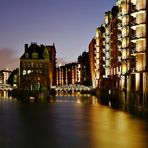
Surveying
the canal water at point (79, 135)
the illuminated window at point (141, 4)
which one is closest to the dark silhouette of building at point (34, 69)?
the illuminated window at point (141, 4)

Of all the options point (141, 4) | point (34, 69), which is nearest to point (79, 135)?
point (141, 4)

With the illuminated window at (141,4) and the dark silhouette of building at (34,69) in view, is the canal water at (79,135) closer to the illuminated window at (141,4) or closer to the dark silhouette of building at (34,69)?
the illuminated window at (141,4)

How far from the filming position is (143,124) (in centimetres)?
4672

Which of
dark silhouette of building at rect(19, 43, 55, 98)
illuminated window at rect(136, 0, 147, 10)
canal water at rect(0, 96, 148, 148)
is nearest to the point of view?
canal water at rect(0, 96, 148, 148)

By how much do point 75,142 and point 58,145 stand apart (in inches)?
79.9

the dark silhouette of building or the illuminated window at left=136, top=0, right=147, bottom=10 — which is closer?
the illuminated window at left=136, top=0, right=147, bottom=10

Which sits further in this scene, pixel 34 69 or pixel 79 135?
pixel 34 69

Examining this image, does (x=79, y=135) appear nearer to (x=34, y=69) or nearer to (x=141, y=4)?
(x=141, y=4)

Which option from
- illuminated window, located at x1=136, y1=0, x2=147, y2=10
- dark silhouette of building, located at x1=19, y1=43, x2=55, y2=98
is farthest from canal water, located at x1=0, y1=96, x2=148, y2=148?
dark silhouette of building, located at x1=19, y1=43, x2=55, y2=98

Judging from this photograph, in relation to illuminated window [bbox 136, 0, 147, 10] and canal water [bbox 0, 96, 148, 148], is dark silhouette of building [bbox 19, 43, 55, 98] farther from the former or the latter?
canal water [bbox 0, 96, 148, 148]

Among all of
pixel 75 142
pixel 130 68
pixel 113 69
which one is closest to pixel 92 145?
pixel 75 142

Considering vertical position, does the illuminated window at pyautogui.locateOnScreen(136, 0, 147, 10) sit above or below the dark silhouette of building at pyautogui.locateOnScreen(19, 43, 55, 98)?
above

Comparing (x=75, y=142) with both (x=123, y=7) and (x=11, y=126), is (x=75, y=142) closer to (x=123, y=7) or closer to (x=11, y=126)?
(x=11, y=126)

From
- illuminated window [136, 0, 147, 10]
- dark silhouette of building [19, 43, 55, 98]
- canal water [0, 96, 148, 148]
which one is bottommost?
canal water [0, 96, 148, 148]
